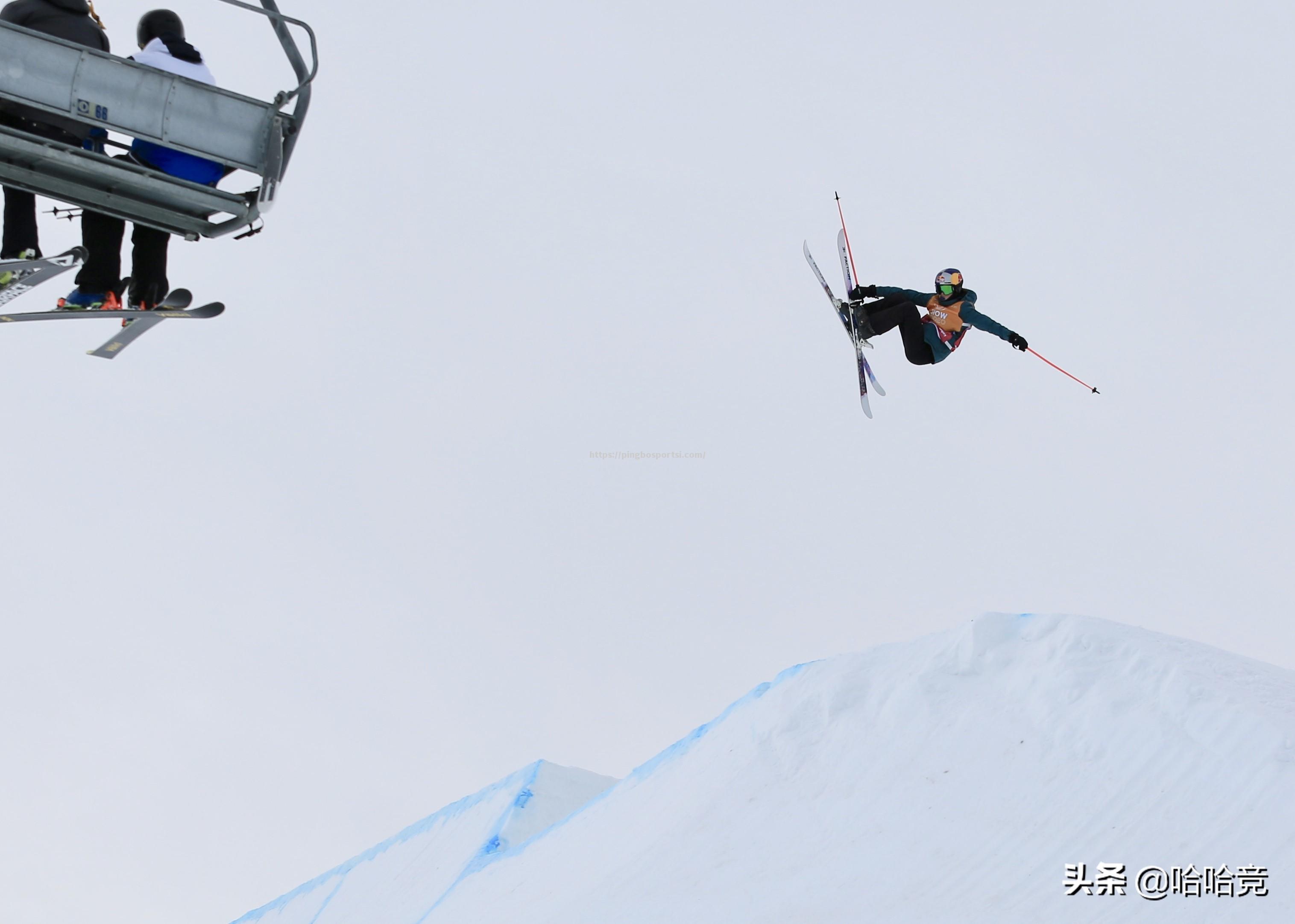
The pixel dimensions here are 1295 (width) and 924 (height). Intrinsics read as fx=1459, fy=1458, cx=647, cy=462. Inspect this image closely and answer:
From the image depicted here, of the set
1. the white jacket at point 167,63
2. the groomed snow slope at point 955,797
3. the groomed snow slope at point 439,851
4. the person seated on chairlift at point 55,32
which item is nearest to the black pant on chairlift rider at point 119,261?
the person seated on chairlift at point 55,32

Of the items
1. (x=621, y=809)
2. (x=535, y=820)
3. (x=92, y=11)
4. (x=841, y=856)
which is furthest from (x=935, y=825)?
(x=92, y=11)

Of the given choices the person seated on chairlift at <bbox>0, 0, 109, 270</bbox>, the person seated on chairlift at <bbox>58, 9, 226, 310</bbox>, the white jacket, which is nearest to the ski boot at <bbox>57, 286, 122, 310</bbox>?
the person seated on chairlift at <bbox>58, 9, 226, 310</bbox>

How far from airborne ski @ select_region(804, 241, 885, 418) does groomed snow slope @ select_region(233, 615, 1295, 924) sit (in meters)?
3.23

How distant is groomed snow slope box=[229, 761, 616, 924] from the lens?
14.1 metres

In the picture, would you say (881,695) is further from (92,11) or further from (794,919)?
(92,11)

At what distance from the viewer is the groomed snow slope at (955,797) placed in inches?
367

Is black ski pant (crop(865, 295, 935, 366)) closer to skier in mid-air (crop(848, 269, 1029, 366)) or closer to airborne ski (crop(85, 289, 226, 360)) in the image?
skier in mid-air (crop(848, 269, 1029, 366))

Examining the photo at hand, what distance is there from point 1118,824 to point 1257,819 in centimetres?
86

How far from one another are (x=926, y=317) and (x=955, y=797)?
5207 millimetres

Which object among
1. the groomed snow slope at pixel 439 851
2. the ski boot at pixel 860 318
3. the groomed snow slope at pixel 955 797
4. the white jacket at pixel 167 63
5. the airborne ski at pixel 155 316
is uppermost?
the white jacket at pixel 167 63

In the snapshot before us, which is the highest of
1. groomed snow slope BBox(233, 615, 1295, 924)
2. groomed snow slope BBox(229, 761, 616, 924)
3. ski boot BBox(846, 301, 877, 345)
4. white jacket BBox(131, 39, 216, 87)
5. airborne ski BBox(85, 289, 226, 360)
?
white jacket BBox(131, 39, 216, 87)

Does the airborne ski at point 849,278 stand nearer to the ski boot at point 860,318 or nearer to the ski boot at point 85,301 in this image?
the ski boot at point 860,318

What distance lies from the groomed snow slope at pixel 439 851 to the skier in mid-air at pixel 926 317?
224 inches

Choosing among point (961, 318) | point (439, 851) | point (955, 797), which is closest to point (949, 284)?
point (961, 318)
